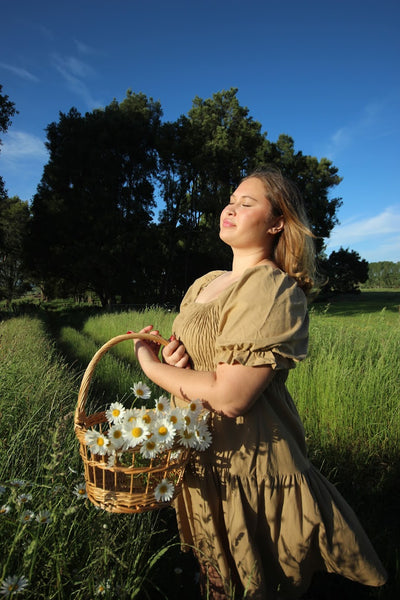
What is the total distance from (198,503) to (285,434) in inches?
16.1

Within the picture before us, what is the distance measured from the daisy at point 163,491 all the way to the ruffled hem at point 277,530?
270mm

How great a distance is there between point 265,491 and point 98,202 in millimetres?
22596

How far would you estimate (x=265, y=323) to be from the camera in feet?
3.82

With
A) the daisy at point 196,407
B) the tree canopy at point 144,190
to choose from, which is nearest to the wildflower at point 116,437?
the daisy at point 196,407

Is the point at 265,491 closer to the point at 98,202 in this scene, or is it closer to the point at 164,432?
the point at 164,432

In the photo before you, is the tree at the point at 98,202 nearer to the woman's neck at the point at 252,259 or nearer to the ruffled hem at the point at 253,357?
the woman's neck at the point at 252,259

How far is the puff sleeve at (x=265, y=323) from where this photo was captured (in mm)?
1150

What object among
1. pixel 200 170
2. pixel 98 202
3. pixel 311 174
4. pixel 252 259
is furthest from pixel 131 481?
pixel 311 174

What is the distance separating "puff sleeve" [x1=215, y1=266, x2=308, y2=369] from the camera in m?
1.15

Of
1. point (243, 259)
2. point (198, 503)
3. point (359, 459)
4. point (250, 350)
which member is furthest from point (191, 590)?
point (359, 459)

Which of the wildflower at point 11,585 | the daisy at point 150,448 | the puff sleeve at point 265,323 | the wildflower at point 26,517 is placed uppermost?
the puff sleeve at point 265,323

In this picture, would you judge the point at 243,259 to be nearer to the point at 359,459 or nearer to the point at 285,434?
the point at 285,434

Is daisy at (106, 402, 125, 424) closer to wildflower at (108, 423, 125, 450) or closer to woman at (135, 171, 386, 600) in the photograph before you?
wildflower at (108, 423, 125, 450)

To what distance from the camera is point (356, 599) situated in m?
1.90
